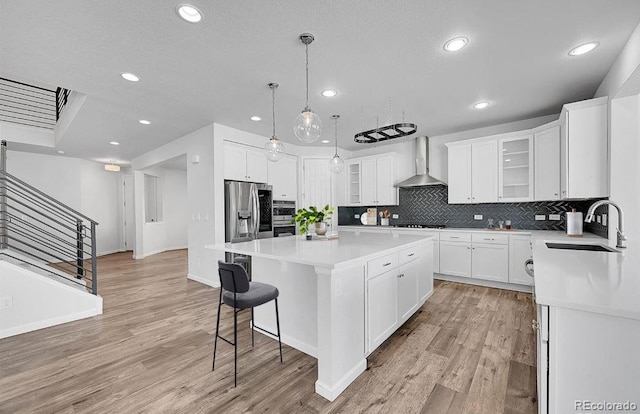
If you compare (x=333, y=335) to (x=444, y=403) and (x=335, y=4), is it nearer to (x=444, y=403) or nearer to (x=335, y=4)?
(x=444, y=403)

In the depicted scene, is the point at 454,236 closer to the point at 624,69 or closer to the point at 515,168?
the point at 515,168

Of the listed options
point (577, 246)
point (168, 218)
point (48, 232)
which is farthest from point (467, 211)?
point (168, 218)

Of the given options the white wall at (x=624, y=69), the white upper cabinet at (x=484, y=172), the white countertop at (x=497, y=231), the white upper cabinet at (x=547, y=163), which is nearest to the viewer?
the white wall at (x=624, y=69)

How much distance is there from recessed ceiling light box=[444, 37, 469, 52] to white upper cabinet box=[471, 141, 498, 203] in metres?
2.53

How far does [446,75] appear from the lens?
9.21 feet

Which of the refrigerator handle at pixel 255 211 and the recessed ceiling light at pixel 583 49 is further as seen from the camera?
the refrigerator handle at pixel 255 211

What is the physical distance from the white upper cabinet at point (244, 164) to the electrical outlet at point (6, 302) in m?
2.71

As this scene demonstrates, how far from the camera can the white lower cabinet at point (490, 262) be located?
4.00m

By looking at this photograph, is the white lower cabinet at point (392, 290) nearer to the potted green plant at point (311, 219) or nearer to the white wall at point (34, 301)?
the potted green plant at point (311, 219)

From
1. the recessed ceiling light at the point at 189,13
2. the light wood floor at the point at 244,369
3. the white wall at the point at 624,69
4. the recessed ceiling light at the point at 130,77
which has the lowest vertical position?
the light wood floor at the point at 244,369

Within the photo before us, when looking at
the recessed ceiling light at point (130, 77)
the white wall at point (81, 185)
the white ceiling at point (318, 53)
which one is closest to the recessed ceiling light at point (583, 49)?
the white ceiling at point (318, 53)

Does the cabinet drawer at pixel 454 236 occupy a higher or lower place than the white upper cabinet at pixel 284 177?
lower

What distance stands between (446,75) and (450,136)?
2491 mm

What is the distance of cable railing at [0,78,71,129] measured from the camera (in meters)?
5.29
